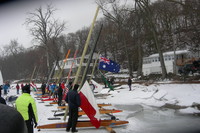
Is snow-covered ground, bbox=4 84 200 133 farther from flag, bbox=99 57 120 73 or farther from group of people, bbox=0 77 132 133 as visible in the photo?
flag, bbox=99 57 120 73

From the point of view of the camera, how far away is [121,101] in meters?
19.6

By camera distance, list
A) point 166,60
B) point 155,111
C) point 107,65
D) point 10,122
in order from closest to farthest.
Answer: point 10,122
point 155,111
point 107,65
point 166,60

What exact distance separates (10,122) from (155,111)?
13516mm

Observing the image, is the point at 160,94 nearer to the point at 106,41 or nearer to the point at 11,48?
the point at 106,41

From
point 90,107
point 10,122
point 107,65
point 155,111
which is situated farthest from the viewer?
point 107,65

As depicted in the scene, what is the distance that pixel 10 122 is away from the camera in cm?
156

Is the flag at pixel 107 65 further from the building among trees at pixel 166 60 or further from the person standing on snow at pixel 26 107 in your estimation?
the building among trees at pixel 166 60

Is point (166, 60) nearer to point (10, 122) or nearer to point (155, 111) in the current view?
point (155, 111)

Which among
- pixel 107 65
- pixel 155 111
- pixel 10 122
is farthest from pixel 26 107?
pixel 107 65

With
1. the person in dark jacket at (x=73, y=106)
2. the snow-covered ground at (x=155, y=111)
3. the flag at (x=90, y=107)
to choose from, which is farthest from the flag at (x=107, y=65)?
the person in dark jacket at (x=73, y=106)

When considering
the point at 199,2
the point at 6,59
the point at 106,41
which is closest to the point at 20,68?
the point at 6,59

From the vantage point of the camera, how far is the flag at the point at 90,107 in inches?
309

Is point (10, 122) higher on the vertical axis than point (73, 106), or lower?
higher

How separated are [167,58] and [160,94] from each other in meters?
29.7
